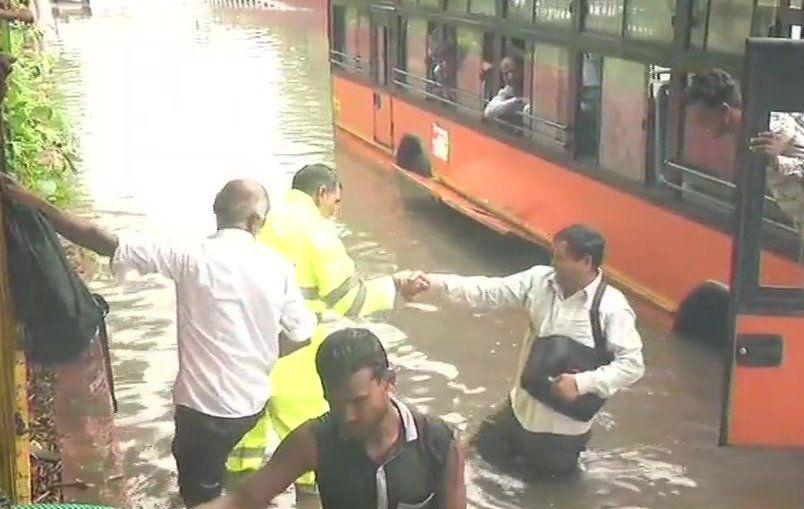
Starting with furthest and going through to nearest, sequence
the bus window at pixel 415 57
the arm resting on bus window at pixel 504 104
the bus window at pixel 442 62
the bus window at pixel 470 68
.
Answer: the bus window at pixel 415 57, the bus window at pixel 442 62, the bus window at pixel 470 68, the arm resting on bus window at pixel 504 104

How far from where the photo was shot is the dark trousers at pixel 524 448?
186 inches

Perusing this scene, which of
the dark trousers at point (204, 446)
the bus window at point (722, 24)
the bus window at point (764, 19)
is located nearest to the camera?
the dark trousers at point (204, 446)

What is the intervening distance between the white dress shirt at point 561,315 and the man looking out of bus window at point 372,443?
1.60 meters

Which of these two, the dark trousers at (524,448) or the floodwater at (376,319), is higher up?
the dark trousers at (524,448)

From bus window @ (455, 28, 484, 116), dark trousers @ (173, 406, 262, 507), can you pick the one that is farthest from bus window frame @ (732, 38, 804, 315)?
bus window @ (455, 28, 484, 116)

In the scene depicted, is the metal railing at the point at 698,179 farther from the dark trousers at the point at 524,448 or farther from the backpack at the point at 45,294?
the backpack at the point at 45,294

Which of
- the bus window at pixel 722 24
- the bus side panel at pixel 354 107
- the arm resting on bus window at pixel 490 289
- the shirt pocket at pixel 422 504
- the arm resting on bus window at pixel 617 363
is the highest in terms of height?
the bus window at pixel 722 24

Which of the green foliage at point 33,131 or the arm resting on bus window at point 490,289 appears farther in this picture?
the green foliage at point 33,131

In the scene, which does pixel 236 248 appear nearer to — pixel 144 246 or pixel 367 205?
pixel 144 246

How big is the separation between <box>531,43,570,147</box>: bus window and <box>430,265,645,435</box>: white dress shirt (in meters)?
2.20

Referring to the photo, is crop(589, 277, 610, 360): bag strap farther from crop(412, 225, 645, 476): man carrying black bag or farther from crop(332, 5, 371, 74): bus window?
crop(332, 5, 371, 74): bus window

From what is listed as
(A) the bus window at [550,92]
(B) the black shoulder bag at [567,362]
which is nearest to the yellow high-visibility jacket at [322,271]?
(B) the black shoulder bag at [567,362]

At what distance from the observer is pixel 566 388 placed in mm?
4367

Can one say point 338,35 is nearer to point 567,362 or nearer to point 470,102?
point 470,102
